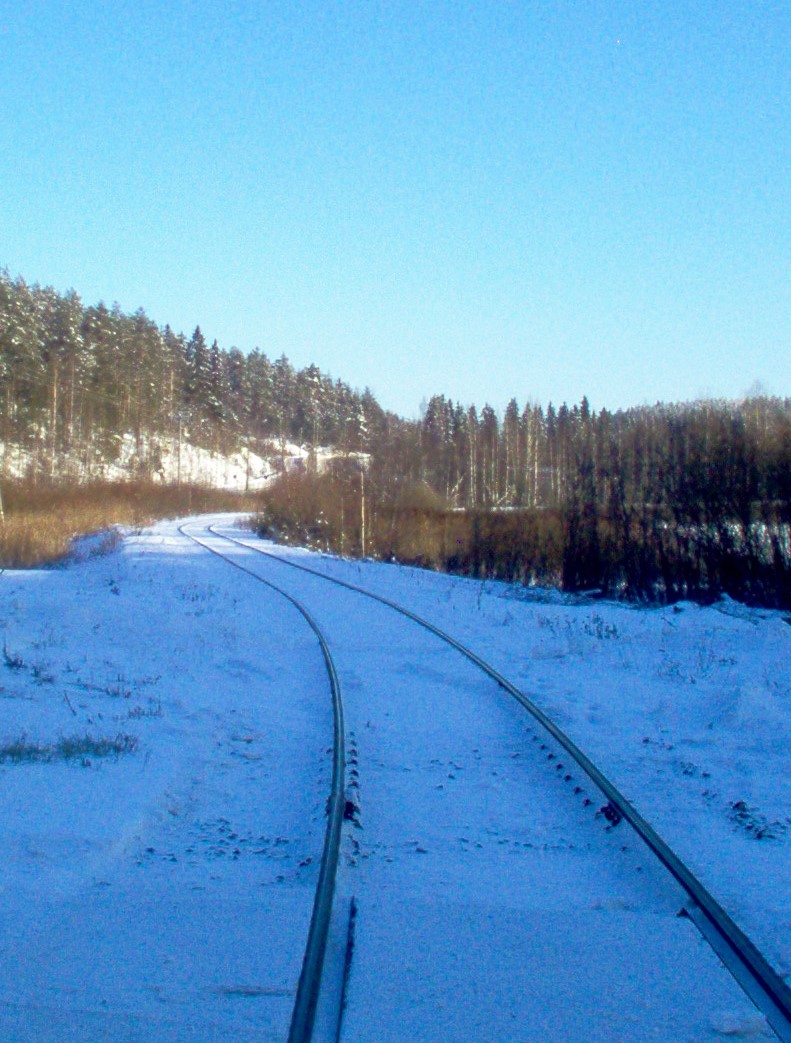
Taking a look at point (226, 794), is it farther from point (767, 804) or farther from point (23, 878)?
point (767, 804)

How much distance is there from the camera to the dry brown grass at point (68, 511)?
27.0m

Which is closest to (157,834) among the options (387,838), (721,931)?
(387,838)

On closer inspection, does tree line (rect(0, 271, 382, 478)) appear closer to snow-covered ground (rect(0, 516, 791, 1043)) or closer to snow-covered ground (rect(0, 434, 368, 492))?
snow-covered ground (rect(0, 434, 368, 492))

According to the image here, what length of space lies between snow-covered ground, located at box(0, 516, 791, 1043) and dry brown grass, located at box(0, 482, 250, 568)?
15.5 metres

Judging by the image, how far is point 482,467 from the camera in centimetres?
6981

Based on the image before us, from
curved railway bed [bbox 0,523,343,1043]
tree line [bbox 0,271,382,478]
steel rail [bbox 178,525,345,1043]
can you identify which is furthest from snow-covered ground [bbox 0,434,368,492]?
steel rail [bbox 178,525,345,1043]

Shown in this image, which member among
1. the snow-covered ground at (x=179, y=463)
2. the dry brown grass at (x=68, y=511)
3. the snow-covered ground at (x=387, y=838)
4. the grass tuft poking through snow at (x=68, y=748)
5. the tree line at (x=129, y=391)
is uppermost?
the tree line at (x=129, y=391)

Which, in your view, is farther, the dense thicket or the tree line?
the tree line

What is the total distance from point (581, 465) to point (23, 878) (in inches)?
934

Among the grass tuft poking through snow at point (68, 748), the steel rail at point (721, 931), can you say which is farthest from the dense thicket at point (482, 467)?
the grass tuft poking through snow at point (68, 748)

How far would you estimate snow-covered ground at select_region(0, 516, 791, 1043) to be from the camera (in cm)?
352

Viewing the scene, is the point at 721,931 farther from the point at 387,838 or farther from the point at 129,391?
the point at 129,391

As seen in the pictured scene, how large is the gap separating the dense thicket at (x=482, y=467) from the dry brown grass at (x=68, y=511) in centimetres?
588

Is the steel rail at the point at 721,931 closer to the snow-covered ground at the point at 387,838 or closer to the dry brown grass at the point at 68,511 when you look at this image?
the snow-covered ground at the point at 387,838
